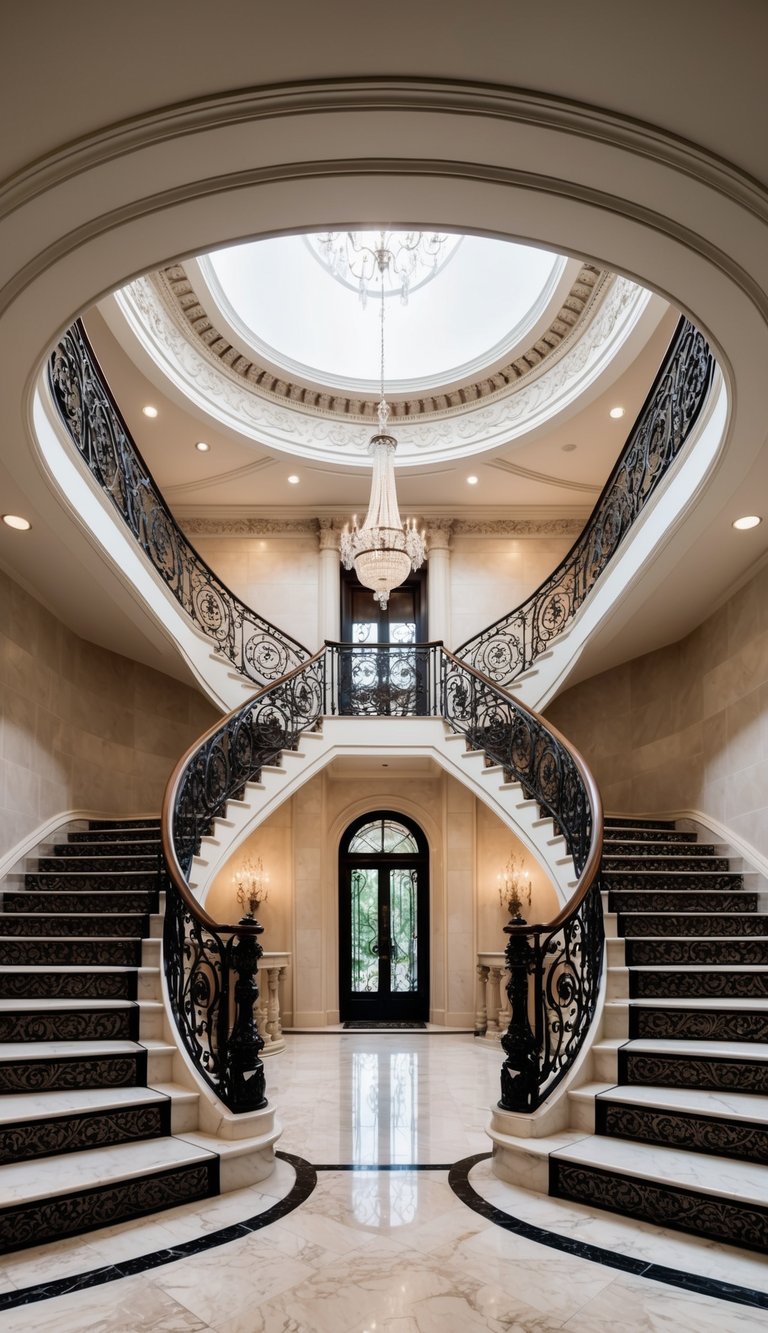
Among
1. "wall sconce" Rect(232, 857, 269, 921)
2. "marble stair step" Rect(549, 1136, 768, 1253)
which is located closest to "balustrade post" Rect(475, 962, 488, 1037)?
"wall sconce" Rect(232, 857, 269, 921)

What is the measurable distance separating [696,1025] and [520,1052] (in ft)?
3.36

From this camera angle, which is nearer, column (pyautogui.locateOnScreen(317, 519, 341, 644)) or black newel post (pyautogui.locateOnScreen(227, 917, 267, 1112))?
black newel post (pyautogui.locateOnScreen(227, 917, 267, 1112))

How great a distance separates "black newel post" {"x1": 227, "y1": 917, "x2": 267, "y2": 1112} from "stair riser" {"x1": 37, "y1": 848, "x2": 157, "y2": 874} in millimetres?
2346

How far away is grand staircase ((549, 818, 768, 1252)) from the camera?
137 inches

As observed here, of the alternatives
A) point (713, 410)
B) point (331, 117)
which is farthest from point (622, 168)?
point (713, 410)

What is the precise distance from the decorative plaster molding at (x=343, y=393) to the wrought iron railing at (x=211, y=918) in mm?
3011

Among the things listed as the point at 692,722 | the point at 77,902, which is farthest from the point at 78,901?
the point at 692,722

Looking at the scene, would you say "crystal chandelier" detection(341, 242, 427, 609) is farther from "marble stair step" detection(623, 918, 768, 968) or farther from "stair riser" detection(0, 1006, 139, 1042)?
"stair riser" detection(0, 1006, 139, 1042)

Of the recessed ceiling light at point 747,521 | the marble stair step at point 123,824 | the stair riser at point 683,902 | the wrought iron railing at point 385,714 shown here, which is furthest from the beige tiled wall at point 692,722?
the marble stair step at point 123,824

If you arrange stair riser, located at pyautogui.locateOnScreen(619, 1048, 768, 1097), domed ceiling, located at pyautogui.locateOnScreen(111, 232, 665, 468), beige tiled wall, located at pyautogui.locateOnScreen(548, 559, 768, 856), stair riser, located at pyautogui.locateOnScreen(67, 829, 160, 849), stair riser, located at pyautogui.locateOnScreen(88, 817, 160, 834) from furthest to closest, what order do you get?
domed ceiling, located at pyautogui.locateOnScreen(111, 232, 665, 468) < stair riser, located at pyautogui.locateOnScreen(88, 817, 160, 834) < stair riser, located at pyautogui.locateOnScreen(67, 829, 160, 849) < beige tiled wall, located at pyautogui.locateOnScreen(548, 559, 768, 856) < stair riser, located at pyautogui.locateOnScreen(619, 1048, 768, 1097)

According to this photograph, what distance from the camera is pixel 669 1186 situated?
3484 mm

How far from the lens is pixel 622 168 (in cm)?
294

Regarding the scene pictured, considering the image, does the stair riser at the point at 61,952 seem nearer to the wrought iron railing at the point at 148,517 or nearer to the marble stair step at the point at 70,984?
the marble stair step at the point at 70,984

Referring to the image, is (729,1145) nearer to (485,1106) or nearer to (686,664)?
(485,1106)
